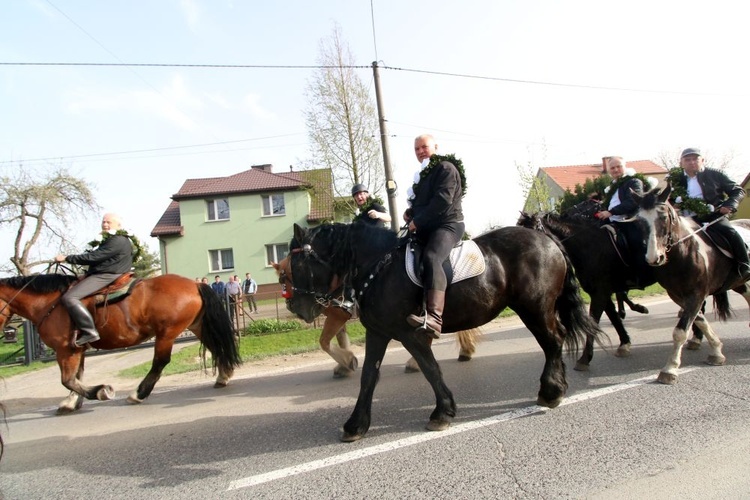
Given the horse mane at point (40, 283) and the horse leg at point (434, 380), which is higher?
the horse mane at point (40, 283)

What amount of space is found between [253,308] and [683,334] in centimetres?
1450

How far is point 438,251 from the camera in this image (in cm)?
388

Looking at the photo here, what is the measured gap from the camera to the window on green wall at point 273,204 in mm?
30250

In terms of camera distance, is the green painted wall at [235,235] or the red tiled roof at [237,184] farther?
the red tiled roof at [237,184]

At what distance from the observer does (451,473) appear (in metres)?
3.00

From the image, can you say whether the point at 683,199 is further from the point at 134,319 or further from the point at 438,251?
the point at 134,319

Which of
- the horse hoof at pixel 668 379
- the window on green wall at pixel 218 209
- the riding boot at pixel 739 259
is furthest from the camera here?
the window on green wall at pixel 218 209

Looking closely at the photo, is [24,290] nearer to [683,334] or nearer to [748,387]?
[683,334]

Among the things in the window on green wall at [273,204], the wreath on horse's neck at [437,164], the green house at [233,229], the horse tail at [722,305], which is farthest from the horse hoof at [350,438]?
the window on green wall at [273,204]

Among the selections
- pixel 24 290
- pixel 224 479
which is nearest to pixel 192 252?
pixel 24 290

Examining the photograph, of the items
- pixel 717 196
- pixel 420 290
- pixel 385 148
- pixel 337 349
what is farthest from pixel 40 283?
pixel 717 196

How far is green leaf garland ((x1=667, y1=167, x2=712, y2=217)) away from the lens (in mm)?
5609

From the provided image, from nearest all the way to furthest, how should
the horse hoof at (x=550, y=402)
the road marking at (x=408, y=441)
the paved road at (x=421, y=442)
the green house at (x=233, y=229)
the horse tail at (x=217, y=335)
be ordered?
the paved road at (x=421, y=442), the road marking at (x=408, y=441), the horse hoof at (x=550, y=402), the horse tail at (x=217, y=335), the green house at (x=233, y=229)

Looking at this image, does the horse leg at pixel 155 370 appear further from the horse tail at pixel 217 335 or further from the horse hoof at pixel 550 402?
the horse hoof at pixel 550 402
